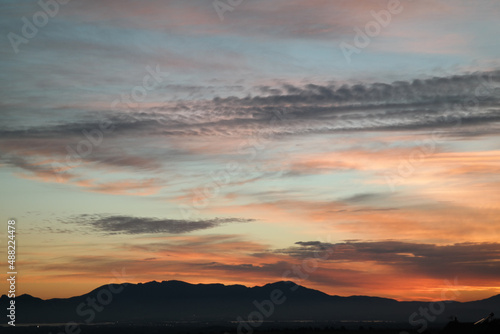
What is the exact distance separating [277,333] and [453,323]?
18.7m

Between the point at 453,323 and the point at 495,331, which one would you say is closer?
the point at 495,331

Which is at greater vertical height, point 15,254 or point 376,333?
point 15,254

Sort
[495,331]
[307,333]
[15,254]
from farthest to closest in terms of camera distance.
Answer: [307,333] < [15,254] < [495,331]

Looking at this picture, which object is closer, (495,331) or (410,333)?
(495,331)

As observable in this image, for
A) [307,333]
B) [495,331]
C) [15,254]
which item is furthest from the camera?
[307,333]

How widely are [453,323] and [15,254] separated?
44229mm

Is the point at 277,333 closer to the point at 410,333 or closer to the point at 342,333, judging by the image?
the point at 342,333

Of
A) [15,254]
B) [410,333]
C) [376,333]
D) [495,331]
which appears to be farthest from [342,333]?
[15,254]

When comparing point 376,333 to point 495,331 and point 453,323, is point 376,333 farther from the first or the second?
point 495,331

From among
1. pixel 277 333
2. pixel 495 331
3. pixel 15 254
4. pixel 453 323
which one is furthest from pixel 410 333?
pixel 15 254

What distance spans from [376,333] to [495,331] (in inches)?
575

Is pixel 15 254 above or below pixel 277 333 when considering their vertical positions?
above

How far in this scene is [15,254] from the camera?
201ft

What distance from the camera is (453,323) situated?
6256 centimetres
